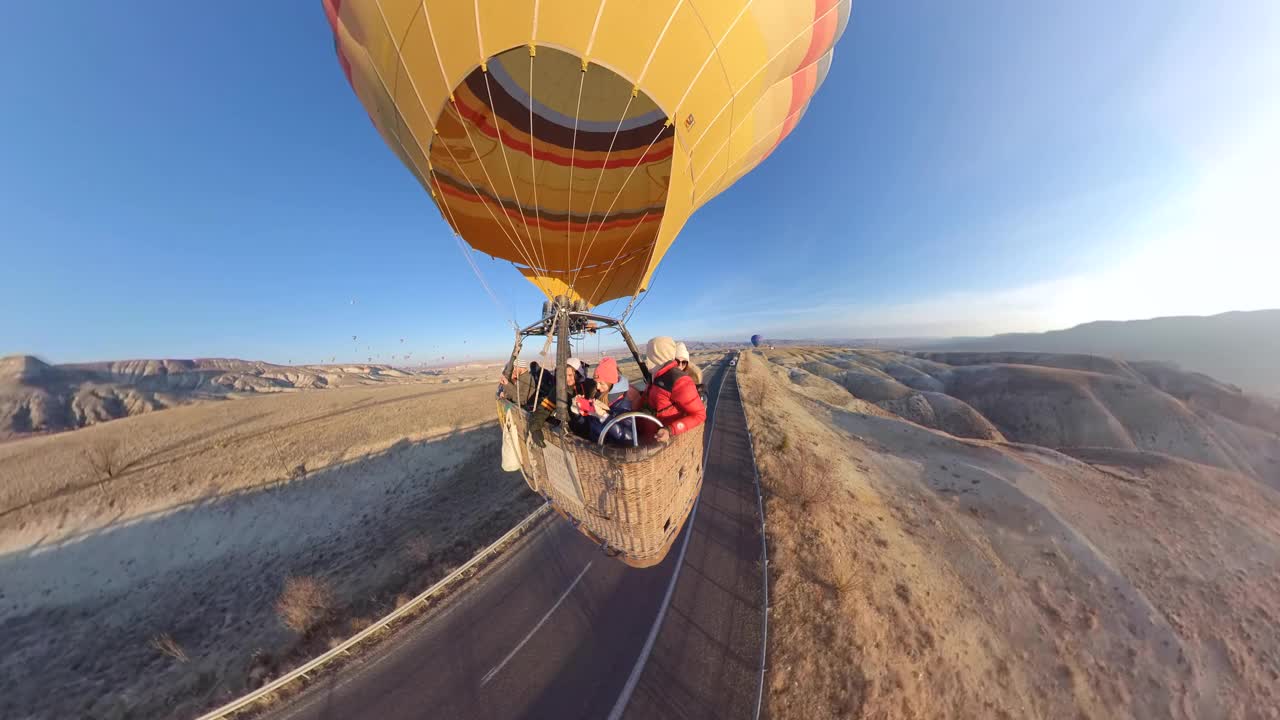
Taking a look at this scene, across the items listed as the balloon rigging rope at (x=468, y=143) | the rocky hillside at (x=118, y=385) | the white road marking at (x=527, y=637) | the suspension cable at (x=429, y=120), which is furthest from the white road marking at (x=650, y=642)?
the rocky hillside at (x=118, y=385)

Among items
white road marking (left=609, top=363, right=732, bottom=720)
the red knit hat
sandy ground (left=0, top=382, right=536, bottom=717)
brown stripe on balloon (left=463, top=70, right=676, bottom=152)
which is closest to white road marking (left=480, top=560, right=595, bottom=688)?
white road marking (left=609, top=363, right=732, bottom=720)

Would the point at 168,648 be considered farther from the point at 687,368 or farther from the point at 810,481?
the point at 810,481

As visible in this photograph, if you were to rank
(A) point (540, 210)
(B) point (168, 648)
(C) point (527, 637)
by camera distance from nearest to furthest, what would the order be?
1. (A) point (540, 210)
2. (C) point (527, 637)
3. (B) point (168, 648)

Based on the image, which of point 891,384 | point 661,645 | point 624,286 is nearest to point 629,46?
point 624,286

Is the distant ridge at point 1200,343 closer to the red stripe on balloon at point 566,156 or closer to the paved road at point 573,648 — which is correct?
the paved road at point 573,648

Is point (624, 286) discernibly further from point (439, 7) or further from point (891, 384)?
point (891, 384)

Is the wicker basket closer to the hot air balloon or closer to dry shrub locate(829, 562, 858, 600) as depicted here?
the hot air balloon

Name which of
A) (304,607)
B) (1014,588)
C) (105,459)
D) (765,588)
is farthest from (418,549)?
(105,459)
